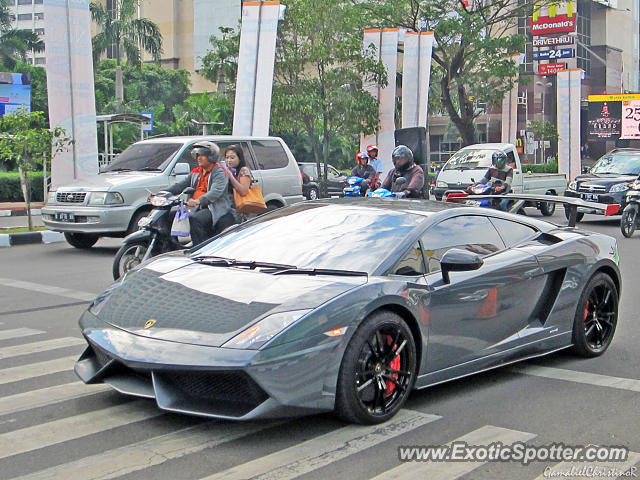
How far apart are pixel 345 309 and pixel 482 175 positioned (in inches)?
749

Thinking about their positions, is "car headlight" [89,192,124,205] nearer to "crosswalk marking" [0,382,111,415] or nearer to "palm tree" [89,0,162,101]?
"crosswalk marking" [0,382,111,415]

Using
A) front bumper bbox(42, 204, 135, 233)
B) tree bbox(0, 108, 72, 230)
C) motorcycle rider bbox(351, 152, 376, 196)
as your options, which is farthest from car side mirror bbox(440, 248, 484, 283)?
tree bbox(0, 108, 72, 230)

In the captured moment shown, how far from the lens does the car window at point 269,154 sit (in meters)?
14.2

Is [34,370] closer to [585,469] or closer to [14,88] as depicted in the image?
[585,469]

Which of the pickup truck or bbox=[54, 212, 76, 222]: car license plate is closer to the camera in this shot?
bbox=[54, 212, 76, 222]: car license plate

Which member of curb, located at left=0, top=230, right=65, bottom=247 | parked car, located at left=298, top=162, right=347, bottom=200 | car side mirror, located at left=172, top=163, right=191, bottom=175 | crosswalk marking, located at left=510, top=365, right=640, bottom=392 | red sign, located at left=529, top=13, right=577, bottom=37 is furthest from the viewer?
red sign, located at left=529, top=13, right=577, bottom=37

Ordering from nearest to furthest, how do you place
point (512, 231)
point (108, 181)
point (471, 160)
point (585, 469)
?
point (585, 469)
point (512, 231)
point (108, 181)
point (471, 160)

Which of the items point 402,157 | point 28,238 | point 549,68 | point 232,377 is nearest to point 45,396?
point 232,377

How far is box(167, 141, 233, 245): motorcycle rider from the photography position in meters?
9.69

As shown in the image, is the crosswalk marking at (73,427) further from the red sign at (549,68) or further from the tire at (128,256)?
the red sign at (549,68)

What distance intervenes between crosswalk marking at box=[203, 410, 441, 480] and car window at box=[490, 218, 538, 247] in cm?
162

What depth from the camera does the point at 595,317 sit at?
6422 millimetres

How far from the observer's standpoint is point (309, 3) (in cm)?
2909

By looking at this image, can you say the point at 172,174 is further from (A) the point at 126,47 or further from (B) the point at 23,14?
(B) the point at 23,14
